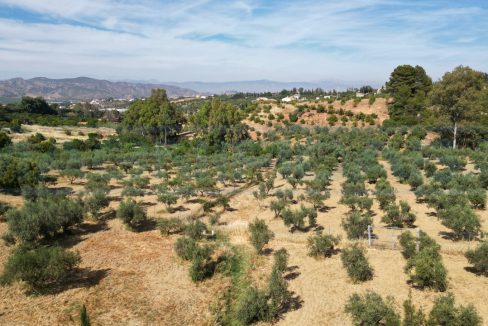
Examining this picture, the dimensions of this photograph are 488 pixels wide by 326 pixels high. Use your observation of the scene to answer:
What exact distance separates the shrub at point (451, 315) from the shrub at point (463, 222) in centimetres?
640

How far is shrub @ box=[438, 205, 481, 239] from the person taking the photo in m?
15.5

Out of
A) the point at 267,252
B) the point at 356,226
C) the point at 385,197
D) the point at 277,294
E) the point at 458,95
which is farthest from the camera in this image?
the point at 458,95

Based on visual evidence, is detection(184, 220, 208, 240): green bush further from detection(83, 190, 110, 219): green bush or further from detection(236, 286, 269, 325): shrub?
detection(236, 286, 269, 325): shrub

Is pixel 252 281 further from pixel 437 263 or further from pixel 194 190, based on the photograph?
pixel 194 190

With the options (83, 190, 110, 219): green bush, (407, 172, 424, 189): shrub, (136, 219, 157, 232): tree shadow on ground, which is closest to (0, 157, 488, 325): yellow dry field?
(136, 219, 157, 232): tree shadow on ground

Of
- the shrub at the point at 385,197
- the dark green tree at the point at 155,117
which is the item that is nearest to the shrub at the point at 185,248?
the shrub at the point at 385,197

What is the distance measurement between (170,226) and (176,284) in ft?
15.8

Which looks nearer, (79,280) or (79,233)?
(79,280)

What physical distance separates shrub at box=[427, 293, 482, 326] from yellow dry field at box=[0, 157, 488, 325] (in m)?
1.48

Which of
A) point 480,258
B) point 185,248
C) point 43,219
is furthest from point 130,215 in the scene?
point 480,258

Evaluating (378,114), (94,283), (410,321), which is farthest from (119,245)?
(378,114)

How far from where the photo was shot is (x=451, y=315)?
9.70m

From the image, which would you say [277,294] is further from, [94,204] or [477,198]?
[477,198]

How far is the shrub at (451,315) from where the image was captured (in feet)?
31.1
